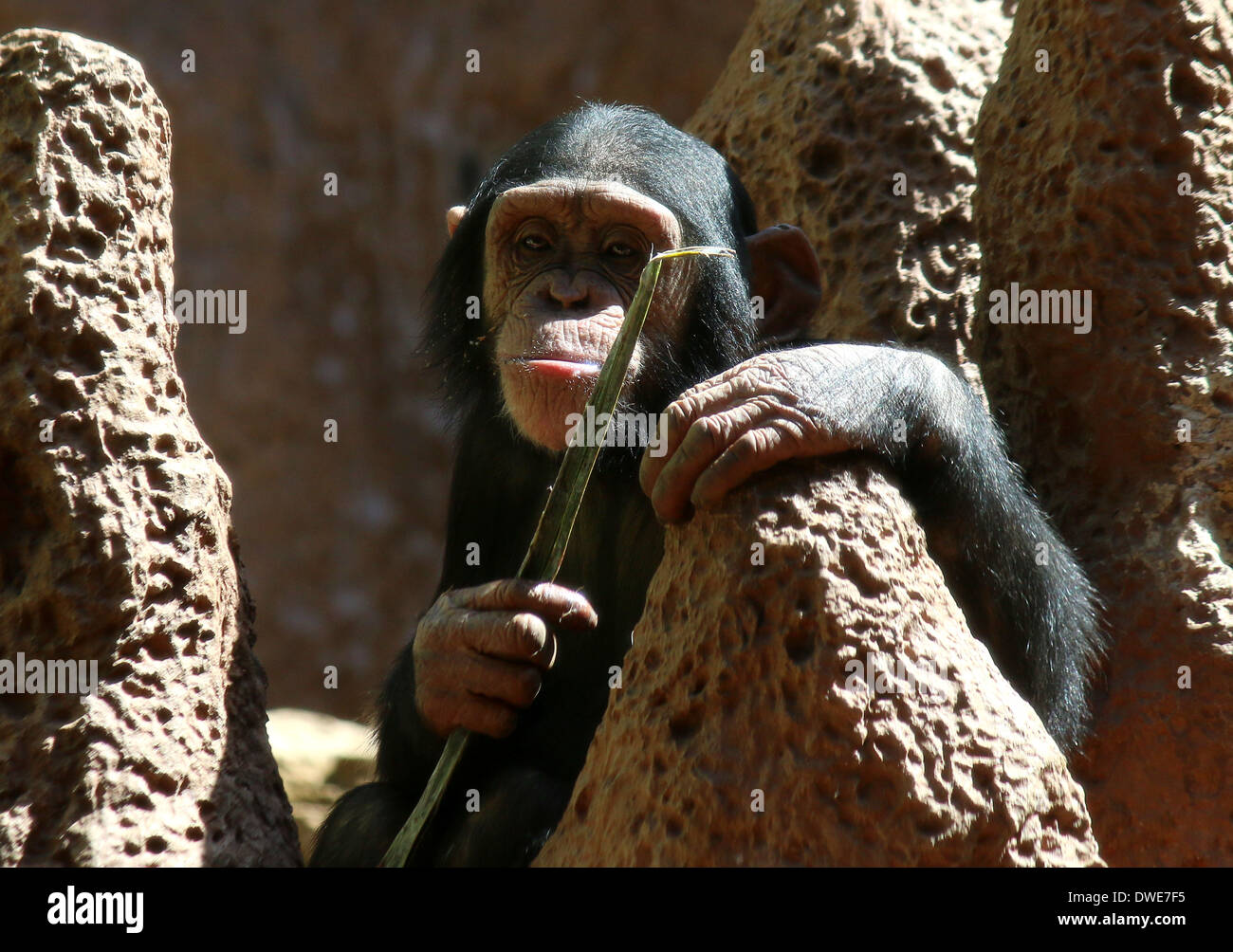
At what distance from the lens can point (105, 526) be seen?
2.91 metres

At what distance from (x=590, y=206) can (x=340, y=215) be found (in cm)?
628

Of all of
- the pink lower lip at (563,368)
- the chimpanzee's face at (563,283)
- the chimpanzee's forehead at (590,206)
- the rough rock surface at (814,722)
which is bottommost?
the rough rock surface at (814,722)

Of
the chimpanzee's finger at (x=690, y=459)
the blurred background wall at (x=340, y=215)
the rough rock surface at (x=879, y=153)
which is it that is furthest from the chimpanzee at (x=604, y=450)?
the blurred background wall at (x=340, y=215)

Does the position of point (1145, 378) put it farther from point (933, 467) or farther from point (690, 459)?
point (690, 459)

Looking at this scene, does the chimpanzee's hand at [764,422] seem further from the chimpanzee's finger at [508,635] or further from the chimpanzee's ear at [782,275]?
the chimpanzee's ear at [782,275]

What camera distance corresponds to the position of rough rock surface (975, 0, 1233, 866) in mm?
3594

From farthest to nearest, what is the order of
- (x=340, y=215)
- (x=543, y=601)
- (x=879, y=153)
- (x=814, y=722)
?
1. (x=340, y=215)
2. (x=879, y=153)
3. (x=543, y=601)
4. (x=814, y=722)

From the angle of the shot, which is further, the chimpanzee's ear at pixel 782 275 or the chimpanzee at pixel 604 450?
the chimpanzee's ear at pixel 782 275

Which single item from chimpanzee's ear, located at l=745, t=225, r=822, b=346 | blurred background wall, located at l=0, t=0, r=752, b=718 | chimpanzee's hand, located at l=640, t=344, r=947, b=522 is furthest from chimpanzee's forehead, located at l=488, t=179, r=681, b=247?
blurred background wall, located at l=0, t=0, r=752, b=718

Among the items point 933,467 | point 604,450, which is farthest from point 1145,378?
point 604,450

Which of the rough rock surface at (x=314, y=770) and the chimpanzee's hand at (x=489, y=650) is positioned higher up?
the chimpanzee's hand at (x=489, y=650)

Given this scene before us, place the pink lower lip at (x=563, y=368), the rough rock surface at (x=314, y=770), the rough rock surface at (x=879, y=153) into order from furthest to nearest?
the rough rock surface at (x=314, y=770)
the rough rock surface at (x=879, y=153)
the pink lower lip at (x=563, y=368)

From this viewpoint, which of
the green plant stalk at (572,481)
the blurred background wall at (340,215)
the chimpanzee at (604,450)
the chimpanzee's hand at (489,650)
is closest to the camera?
the green plant stalk at (572,481)

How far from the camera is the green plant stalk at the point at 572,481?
2879mm
